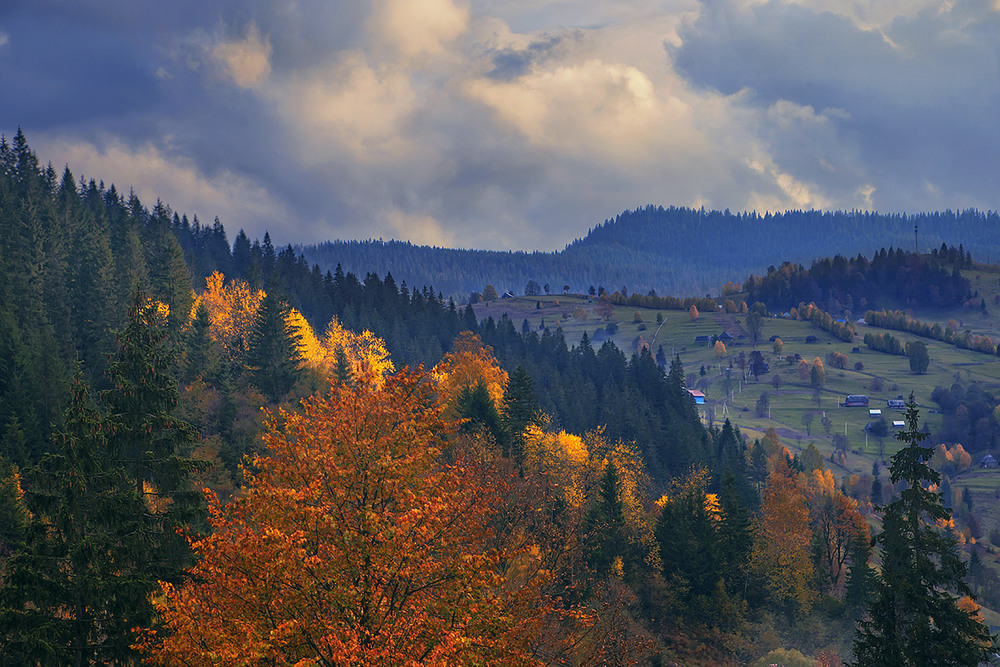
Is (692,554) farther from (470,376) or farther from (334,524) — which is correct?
(334,524)

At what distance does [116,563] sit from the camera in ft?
93.4

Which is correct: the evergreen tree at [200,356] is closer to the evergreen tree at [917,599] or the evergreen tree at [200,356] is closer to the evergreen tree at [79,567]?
the evergreen tree at [79,567]

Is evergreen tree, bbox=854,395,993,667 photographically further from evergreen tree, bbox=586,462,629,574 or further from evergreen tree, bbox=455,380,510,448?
evergreen tree, bbox=455,380,510,448

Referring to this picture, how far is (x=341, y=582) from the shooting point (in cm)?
2275

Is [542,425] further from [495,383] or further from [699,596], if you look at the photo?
[699,596]

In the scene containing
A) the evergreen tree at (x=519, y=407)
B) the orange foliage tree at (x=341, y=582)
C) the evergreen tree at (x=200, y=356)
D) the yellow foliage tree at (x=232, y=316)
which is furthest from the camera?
the yellow foliage tree at (x=232, y=316)

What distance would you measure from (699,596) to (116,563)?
60.7m

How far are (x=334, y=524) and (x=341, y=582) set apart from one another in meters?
1.61

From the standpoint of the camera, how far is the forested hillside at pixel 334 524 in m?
23.2

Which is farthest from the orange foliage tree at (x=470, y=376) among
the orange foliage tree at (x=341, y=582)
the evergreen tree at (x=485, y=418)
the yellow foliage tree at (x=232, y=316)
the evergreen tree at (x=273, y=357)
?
the orange foliage tree at (x=341, y=582)

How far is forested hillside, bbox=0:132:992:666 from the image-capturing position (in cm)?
2319

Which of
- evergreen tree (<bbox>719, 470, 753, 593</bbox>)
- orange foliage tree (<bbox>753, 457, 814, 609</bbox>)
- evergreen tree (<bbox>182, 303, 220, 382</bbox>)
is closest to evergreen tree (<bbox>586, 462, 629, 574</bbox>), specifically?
evergreen tree (<bbox>719, 470, 753, 593</bbox>)

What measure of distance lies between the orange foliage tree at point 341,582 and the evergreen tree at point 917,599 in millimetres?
17578

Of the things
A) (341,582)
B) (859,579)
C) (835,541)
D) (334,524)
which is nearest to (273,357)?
(859,579)
